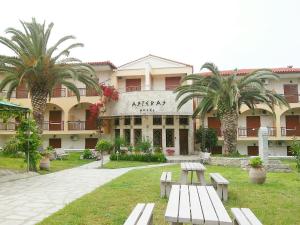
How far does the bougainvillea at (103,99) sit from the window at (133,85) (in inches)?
124

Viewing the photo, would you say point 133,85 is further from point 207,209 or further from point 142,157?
point 207,209

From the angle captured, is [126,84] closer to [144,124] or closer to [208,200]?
[144,124]

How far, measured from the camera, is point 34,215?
22.1 feet

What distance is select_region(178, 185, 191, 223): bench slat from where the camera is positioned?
12.4 ft

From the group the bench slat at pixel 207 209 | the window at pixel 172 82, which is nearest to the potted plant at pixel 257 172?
the bench slat at pixel 207 209

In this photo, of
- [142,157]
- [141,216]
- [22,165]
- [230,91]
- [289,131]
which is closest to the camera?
[141,216]

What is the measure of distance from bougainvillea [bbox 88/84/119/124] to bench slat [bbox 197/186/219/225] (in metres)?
23.9

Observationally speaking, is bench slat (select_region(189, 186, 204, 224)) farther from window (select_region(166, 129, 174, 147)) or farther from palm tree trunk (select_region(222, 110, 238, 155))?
window (select_region(166, 129, 174, 147))

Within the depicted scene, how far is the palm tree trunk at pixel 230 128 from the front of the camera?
20719 millimetres

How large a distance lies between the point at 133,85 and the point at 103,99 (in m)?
4.48

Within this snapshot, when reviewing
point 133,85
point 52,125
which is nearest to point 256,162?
point 133,85

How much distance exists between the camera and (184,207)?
170 inches

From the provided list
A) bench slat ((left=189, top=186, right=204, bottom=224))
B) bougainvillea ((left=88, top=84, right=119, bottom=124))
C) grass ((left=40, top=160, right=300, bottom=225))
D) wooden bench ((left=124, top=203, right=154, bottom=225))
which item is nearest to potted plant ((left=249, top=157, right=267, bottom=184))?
grass ((left=40, top=160, right=300, bottom=225))

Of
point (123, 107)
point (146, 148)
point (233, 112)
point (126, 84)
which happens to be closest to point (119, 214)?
point (233, 112)
